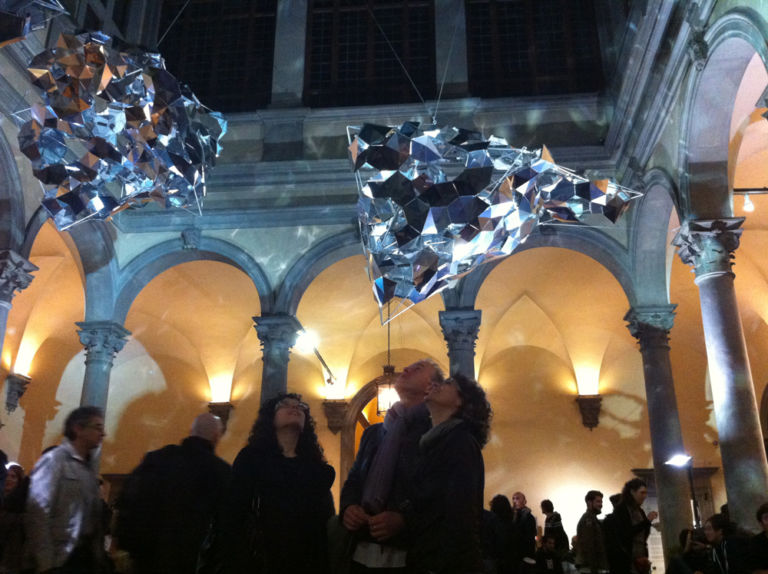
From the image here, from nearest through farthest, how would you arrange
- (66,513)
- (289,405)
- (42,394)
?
(66,513)
(289,405)
(42,394)

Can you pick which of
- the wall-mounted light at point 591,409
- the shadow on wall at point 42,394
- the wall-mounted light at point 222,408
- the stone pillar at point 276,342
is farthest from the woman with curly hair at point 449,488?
the shadow on wall at point 42,394

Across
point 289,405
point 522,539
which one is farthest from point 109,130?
point 522,539

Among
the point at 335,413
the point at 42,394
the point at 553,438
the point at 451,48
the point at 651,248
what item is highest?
the point at 451,48

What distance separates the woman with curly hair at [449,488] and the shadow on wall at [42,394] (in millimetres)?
11853

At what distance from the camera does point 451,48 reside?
10.6 metres

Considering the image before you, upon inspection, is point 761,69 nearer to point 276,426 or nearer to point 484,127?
point 484,127

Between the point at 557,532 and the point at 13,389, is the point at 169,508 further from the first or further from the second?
the point at 13,389

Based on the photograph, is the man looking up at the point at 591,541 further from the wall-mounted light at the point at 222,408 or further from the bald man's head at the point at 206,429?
the wall-mounted light at the point at 222,408

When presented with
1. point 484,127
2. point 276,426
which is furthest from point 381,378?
point 276,426

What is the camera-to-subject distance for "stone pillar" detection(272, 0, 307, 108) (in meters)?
10.5

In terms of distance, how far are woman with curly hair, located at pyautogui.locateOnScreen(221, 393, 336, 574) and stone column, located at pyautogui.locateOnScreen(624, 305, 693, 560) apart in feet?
21.3

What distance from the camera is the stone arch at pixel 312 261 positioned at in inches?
373

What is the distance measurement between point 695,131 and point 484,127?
3666 mm

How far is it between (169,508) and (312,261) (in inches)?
267
